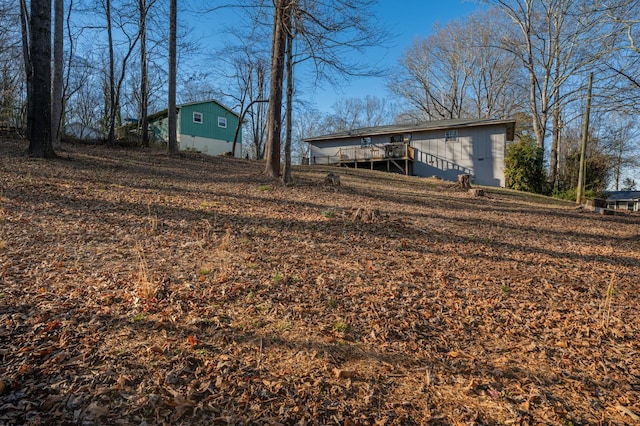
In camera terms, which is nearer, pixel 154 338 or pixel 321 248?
pixel 154 338

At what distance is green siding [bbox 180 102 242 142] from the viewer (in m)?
23.6

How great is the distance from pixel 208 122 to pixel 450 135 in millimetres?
17197

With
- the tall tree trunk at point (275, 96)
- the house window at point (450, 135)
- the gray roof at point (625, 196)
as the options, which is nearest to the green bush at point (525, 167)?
the house window at point (450, 135)

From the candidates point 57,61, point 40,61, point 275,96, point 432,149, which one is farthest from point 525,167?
point 57,61

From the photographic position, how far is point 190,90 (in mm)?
24234

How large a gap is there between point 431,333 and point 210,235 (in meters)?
3.11

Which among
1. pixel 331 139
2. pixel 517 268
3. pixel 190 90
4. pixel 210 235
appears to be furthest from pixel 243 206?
pixel 190 90

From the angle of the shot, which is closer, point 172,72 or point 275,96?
point 275,96

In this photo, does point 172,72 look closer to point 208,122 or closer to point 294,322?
point 294,322

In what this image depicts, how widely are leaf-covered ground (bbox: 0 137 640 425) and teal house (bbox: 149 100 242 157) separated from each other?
19.1 m

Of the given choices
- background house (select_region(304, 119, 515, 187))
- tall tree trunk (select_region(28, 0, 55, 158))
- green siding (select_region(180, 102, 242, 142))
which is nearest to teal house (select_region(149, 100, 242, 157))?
green siding (select_region(180, 102, 242, 142))

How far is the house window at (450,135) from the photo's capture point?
2086 cm

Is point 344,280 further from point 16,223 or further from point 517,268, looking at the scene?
point 16,223

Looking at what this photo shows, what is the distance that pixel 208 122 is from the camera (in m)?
24.9
